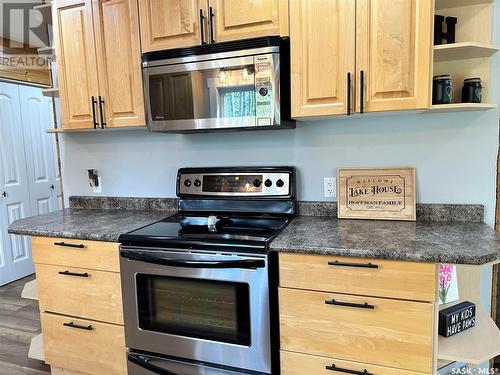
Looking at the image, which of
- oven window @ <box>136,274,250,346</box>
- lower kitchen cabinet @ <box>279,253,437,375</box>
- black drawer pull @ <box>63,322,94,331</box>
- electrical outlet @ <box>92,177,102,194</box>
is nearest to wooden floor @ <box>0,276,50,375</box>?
black drawer pull @ <box>63,322,94,331</box>

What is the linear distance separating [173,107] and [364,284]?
1.28 meters

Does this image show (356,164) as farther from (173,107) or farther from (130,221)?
(130,221)

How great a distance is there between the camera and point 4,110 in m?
3.61

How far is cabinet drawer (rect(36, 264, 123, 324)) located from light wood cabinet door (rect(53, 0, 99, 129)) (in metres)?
0.87

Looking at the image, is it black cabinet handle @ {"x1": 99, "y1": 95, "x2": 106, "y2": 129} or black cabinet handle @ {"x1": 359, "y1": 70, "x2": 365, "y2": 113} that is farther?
black cabinet handle @ {"x1": 99, "y1": 95, "x2": 106, "y2": 129}

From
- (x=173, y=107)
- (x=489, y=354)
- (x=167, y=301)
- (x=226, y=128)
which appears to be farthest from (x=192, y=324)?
(x=489, y=354)

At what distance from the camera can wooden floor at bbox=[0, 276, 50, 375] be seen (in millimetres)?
2318

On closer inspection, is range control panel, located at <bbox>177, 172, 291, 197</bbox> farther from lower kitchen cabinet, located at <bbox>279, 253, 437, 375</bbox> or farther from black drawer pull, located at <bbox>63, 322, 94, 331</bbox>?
black drawer pull, located at <bbox>63, 322, 94, 331</bbox>

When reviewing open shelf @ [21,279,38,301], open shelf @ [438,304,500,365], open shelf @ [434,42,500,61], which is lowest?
open shelf @ [21,279,38,301]

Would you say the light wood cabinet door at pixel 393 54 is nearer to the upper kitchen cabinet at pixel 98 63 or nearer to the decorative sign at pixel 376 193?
the decorative sign at pixel 376 193

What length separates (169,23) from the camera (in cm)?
192

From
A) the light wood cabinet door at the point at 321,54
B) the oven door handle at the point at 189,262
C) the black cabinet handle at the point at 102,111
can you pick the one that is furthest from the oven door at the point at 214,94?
the oven door handle at the point at 189,262

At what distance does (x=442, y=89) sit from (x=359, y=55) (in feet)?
1.33

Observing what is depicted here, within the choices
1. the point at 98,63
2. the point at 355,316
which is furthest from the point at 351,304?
the point at 98,63
